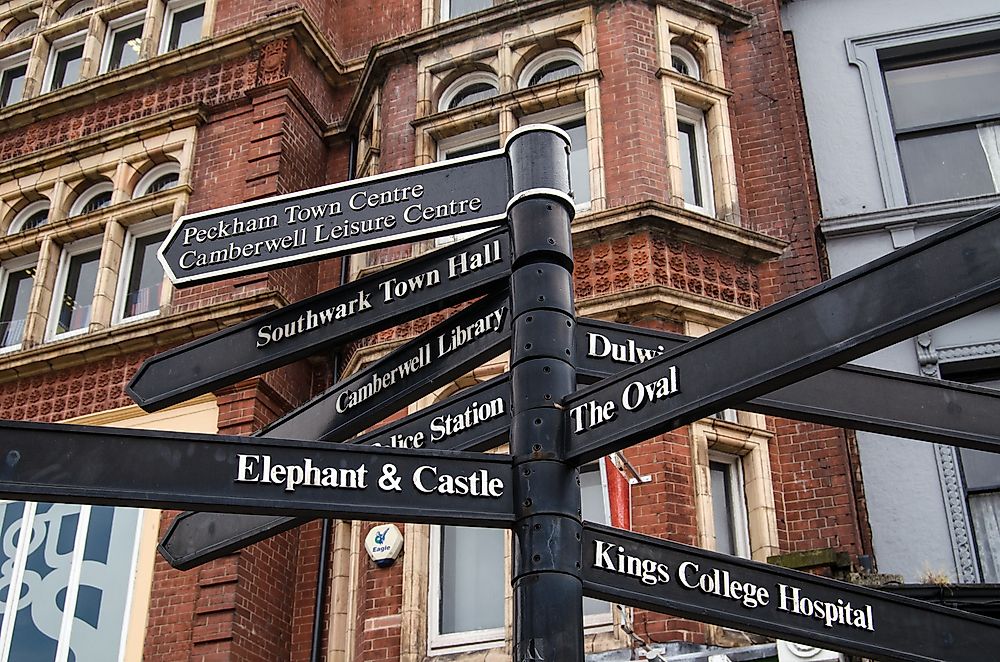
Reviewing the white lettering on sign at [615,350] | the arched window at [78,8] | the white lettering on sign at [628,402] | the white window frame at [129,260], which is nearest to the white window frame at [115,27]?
A: the arched window at [78,8]

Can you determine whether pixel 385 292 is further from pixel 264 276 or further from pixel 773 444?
pixel 264 276

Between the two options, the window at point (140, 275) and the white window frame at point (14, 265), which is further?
the white window frame at point (14, 265)

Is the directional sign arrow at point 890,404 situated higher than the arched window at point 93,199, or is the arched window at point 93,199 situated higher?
the arched window at point 93,199

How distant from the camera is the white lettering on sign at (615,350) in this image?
4371 millimetres

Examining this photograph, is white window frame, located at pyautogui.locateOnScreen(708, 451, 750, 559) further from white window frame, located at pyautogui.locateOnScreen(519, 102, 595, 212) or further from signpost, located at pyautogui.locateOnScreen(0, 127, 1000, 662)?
signpost, located at pyautogui.locateOnScreen(0, 127, 1000, 662)

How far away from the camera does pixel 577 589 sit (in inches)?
146

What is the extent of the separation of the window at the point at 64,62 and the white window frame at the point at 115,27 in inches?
18.2

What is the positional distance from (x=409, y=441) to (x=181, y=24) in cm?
1341

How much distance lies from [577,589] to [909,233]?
9.23 metres

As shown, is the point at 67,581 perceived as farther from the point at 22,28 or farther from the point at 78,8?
the point at 22,28

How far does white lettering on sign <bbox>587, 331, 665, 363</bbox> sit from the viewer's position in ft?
14.3

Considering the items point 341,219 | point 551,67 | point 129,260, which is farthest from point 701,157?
point 341,219

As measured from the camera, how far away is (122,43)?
667 inches

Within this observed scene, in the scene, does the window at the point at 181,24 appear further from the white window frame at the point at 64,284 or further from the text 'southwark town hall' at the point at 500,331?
the white window frame at the point at 64,284
